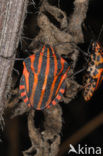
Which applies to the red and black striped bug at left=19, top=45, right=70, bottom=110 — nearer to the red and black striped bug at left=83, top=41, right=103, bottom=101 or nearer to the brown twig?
the red and black striped bug at left=83, top=41, right=103, bottom=101

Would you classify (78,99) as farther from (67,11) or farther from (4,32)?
(4,32)

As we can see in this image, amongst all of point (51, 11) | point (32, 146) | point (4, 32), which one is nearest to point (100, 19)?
point (51, 11)

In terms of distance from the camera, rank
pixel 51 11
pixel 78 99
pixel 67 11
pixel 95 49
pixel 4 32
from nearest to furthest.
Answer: pixel 4 32, pixel 51 11, pixel 67 11, pixel 95 49, pixel 78 99

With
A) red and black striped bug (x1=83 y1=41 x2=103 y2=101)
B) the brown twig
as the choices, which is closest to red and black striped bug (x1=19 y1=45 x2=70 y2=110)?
red and black striped bug (x1=83 y1=41 x2=103 y2=101)

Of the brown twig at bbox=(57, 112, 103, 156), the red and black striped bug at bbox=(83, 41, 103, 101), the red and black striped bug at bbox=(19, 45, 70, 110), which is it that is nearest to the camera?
the red and black striped bug at bbox=(19, 45, 70, 110)

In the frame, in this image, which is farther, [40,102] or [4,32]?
[40,102]

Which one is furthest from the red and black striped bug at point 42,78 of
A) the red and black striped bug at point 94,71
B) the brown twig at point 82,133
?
the brown twig at point 82,133
